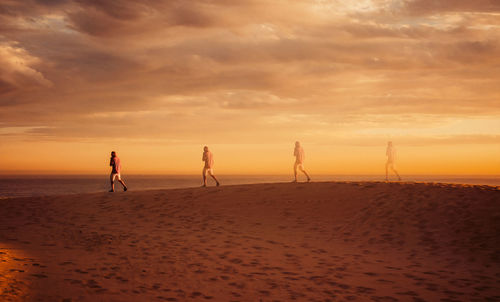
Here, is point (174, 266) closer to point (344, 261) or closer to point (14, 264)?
point (14, 264)

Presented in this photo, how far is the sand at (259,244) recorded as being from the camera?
9.02 meters

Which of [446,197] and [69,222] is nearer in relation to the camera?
[69,222]

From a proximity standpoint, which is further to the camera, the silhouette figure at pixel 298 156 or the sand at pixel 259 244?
the silhouette figure at pixel 298 156

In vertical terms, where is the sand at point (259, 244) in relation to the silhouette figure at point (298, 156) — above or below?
below

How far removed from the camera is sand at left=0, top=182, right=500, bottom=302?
29.6 feet

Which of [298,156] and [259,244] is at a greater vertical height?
[298,156]

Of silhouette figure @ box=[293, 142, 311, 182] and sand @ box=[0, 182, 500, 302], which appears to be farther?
silhouette figure @ box=[293, 142, 311, 182]

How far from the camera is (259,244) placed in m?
13.6

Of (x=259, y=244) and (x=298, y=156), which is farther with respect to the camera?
(x=298, y=156)

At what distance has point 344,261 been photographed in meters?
11.8

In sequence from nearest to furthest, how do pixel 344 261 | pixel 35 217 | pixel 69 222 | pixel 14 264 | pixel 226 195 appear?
pixel 14 264
pixel 344 261
pixel 69 222
pixel 35 217
pixel 226 195

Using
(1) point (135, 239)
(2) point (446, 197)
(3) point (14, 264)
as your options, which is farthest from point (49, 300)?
(2) point (446, 197)

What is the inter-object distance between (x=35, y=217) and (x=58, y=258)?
306 inches

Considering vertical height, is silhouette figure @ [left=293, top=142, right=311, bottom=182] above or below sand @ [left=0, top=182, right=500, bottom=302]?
above
